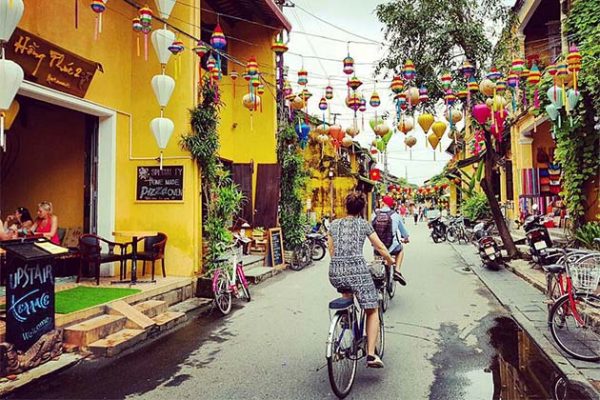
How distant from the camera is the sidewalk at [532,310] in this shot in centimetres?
424

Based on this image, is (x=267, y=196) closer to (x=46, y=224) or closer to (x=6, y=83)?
(x=46, y=224)

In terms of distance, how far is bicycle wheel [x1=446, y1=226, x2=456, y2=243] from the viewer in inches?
765

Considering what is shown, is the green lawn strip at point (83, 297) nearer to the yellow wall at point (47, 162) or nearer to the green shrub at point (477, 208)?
the yellow wall at point (47, 162)

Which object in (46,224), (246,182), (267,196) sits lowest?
(46,224)

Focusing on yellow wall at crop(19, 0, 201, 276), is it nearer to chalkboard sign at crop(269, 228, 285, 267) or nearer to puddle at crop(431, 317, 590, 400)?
chalkboard sign at crop(269, 228, 285, 267)

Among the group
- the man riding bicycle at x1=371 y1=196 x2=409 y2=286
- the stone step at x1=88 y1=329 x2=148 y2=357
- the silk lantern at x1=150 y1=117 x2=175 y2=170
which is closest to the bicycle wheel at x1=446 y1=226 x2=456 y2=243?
the man riding bicycle at x1=371 y1=196 x2=409 y2=286

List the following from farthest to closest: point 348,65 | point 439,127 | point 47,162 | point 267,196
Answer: point 267,196 < point 47,162 < point 439,127 < point 348,65

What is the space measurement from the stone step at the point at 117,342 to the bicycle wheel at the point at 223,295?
1.50 m

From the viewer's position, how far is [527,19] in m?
14.2

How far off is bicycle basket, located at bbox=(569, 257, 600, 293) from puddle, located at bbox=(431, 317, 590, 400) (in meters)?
0.92

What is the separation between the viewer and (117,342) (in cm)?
516

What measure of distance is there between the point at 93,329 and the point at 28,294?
3.02 ft

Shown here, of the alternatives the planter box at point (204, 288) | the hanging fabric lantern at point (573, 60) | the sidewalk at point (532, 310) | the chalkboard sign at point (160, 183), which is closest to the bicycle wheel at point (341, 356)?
the sidewalk at point (532, 310)

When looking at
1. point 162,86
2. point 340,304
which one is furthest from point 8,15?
point 340,304
